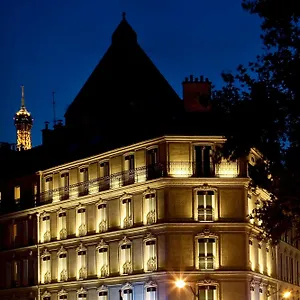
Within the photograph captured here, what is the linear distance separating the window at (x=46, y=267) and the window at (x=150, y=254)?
13.0m

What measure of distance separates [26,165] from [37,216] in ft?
24.9

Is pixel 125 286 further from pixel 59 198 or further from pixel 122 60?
pixel 122 60

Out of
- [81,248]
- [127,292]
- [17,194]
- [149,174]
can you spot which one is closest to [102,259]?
[81,248]

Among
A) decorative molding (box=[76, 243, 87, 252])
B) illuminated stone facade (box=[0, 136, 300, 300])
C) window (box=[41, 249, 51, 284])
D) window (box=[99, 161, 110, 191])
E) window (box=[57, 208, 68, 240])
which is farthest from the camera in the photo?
window (box=[41, 249, 51, 284])

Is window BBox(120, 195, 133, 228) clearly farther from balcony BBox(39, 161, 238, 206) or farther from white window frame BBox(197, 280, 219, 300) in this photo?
white window frame BBox(197, 280, 219, 300)

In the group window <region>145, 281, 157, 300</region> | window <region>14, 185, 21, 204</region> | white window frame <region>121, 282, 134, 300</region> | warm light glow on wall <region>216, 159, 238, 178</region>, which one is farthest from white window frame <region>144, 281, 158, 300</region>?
window <region>14, 185, 21, 204</region>

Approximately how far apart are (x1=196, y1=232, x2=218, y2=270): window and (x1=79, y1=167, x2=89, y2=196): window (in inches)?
469

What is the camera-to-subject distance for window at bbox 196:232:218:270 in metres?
69.3

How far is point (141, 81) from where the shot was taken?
300ft

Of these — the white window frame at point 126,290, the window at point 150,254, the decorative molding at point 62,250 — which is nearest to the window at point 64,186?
the decorative molding at point 62,250

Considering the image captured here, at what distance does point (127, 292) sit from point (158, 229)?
539 centimetres

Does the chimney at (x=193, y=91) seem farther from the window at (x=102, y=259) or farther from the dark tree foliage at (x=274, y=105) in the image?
the dark tree foliage at (x=274, y=105)

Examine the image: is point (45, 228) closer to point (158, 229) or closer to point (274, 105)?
point (158, 229)

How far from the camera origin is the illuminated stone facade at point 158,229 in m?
69.3
